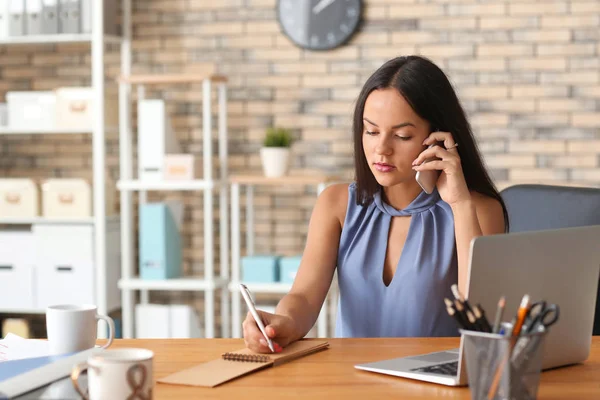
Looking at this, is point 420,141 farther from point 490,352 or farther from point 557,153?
point 557,153

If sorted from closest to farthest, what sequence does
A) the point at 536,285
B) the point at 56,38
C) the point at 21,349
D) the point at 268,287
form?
the point at 536,285
the point at 21,349
the point at 268,287
the point at 56,38

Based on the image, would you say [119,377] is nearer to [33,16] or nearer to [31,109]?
[31,109]

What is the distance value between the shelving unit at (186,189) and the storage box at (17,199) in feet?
1.42

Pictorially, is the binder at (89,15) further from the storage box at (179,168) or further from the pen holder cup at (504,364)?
the pen holder cup at (504,364)

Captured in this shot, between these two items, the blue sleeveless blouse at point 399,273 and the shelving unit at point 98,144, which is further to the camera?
the shelving unit at point 98,144

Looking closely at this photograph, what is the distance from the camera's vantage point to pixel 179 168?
159 inches

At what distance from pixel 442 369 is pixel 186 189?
2893mm

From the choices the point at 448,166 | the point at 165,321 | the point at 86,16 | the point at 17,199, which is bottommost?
the point at 165,321

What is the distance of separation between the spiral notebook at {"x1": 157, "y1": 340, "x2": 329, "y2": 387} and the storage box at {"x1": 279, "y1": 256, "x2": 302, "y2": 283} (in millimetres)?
2279

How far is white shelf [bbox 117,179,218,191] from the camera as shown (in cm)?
398

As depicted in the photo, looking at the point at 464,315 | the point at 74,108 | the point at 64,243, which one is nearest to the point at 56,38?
the point at 74,108

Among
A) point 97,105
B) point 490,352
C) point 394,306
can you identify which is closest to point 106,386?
point 490,352

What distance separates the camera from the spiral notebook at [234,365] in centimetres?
138

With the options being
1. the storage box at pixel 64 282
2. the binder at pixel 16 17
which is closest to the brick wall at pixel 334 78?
the binder at pixel 16 17
